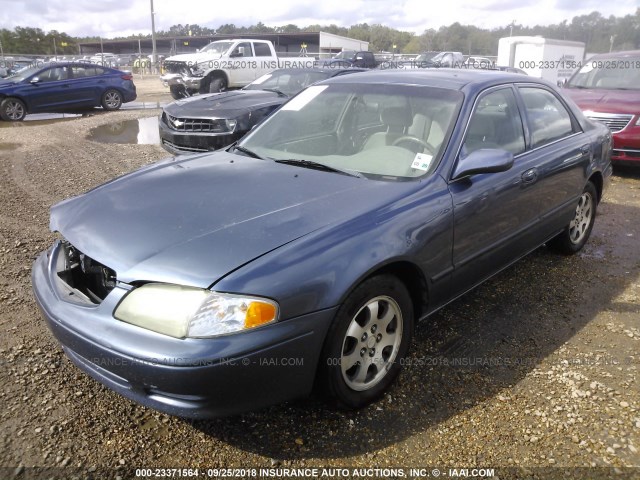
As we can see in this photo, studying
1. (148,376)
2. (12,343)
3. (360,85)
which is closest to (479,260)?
(360,85)

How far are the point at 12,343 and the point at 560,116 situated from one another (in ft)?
13.9

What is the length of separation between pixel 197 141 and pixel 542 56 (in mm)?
22077

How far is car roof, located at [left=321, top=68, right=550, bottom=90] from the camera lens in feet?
10.9

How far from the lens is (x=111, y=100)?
594 inches

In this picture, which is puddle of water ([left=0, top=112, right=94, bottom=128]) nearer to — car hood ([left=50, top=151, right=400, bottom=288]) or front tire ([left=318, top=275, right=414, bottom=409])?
car hood ([left=50, top=151, right=400, bottom=288])

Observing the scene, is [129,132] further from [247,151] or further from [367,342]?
[367,342]

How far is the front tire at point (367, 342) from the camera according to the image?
89.5 inches

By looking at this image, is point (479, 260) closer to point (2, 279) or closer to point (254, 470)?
→ point (254, 470)

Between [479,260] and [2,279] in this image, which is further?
[2,279]

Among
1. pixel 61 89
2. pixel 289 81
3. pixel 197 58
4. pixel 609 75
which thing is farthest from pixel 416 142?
pixel 197 58

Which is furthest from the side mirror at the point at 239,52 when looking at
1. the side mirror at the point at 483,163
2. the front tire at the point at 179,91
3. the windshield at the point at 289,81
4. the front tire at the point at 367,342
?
the front tire at the point at 367,342

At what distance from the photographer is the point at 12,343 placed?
119 inches

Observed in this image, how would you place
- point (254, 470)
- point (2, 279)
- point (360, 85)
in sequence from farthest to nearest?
point (2, 279) < point (360, 85) < point (254, 470)

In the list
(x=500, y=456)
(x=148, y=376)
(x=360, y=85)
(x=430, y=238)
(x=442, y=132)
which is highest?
(x=360, y=85)
